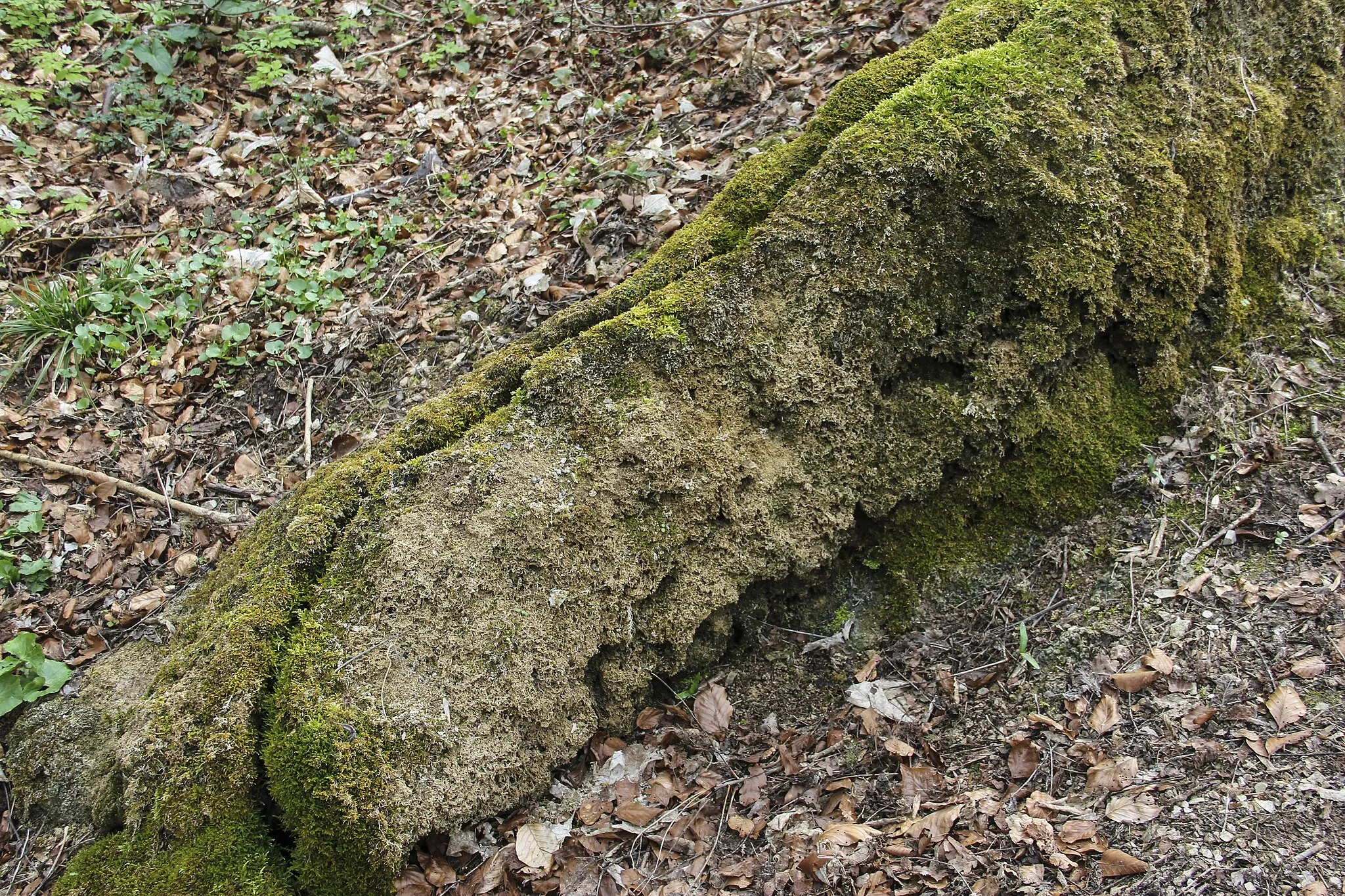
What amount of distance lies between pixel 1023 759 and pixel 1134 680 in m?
0.47

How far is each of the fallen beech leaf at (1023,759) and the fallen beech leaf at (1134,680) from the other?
1.18 ft

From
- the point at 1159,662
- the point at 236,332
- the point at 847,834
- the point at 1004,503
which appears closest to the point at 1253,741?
the point at 1159,662

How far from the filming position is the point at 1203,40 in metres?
3.62

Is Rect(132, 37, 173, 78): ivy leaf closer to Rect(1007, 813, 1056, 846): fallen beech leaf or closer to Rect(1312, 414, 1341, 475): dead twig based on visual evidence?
Rect(1007, 813, 1056, 846): fallen beech leaf

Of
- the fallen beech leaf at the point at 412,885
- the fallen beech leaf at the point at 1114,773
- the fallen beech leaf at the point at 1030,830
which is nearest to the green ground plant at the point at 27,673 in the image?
the fallen beech leaf at the point at 412,885

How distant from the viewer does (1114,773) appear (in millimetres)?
2518

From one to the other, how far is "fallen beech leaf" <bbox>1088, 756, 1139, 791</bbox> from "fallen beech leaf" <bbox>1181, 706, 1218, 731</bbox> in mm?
208

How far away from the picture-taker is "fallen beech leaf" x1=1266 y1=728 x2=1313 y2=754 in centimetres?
242

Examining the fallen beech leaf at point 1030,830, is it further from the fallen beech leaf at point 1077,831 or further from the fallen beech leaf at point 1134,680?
the fallen beech leaf at point 1134,680

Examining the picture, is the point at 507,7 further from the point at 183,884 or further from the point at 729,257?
the point at 183,884

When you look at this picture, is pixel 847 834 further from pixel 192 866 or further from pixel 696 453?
pixel 192 866

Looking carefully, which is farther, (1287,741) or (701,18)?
(701,18)

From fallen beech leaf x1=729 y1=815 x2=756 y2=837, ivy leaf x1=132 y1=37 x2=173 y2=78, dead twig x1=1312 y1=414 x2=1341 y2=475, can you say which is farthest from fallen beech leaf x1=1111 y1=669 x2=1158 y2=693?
ivy leaf x1=132 y1=37 x2=173 y2=78

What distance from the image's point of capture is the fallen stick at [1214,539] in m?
3.00
